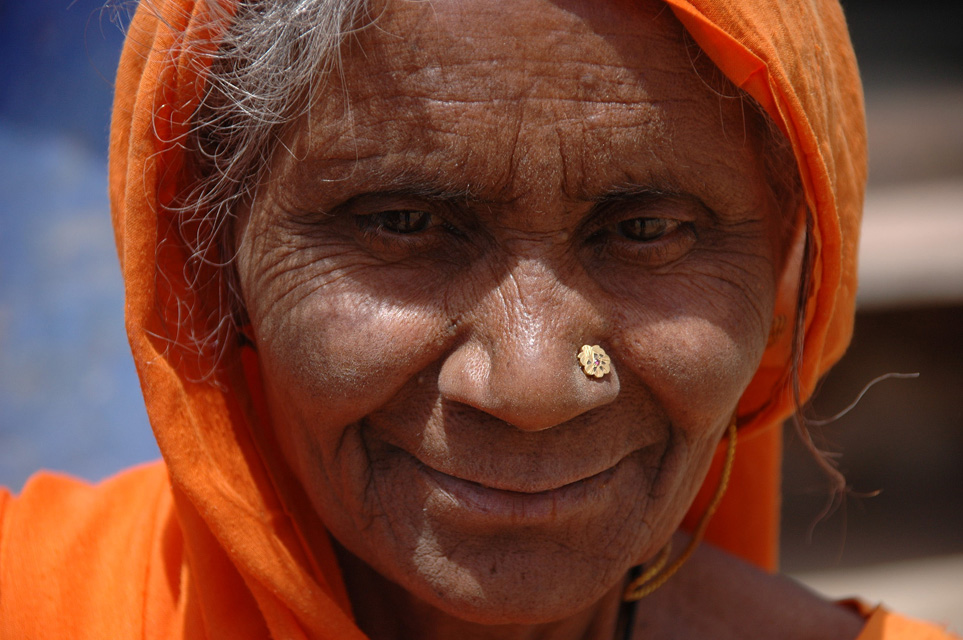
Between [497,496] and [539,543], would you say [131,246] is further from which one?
[539,543]

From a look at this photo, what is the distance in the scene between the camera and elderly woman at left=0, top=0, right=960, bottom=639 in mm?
1367

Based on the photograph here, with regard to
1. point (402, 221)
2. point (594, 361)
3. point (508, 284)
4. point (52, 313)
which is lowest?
point (594, 361)

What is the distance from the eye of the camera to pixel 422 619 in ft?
5.99

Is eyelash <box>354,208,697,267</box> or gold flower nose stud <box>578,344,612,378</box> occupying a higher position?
eyelash <box>354,208,697,267</box>

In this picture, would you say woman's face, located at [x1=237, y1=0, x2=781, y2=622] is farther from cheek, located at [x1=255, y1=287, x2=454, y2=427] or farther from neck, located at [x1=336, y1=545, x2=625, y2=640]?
neck, located at [x1=336, y1=545, x2=625, y2=640]

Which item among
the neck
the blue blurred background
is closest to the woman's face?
the neck

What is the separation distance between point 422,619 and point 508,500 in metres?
0.52

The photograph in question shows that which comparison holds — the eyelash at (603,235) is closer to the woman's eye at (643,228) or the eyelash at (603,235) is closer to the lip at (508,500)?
the woman's eye at (643,228)

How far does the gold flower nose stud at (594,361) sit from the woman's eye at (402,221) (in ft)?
1.09

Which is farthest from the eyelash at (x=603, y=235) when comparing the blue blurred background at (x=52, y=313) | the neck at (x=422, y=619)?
the blue blurred background at (x=52, y=313)

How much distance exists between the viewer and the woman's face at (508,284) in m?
1.35

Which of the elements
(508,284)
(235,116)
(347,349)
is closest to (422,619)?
(347,349)

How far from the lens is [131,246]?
156 centimetres

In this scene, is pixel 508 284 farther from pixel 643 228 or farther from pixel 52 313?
pixel 52 313
